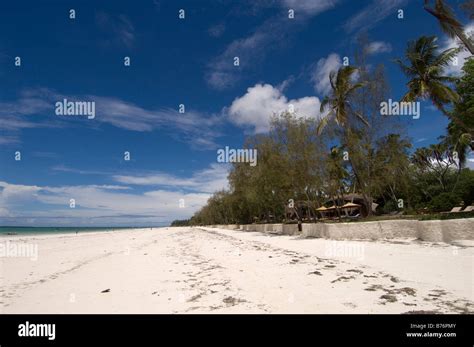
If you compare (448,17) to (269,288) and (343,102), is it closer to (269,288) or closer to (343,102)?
(343,102)

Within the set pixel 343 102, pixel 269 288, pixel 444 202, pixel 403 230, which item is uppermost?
pixel 343 102

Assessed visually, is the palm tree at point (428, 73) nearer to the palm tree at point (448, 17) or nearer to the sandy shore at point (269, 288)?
the palm tree at point (448, 17)

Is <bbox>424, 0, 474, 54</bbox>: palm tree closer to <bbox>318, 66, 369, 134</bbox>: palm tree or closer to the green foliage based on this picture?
<bbox>318, 66, 369, 134</bbox>: palm tree

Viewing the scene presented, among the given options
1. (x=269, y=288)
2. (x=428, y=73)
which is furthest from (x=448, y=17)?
(x=269, y=288)

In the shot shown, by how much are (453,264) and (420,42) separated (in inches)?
754

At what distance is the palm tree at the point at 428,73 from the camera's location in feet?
60.7

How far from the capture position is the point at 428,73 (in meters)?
19.3

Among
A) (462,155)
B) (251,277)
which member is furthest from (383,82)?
(462,155)

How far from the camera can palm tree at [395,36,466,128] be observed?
18500 millimetres

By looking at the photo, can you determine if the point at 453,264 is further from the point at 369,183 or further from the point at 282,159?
the point at 282,159

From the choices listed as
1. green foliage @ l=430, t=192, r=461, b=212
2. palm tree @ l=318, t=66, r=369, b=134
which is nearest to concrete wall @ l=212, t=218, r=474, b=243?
palm tree @ l=318, t=66, r=369, b=134

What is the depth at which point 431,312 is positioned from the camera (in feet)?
13.6

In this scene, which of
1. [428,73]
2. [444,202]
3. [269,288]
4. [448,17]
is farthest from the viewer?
[444,202]

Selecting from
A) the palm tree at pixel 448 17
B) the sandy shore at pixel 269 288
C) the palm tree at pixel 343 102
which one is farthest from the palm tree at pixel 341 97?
the sandy shore at pixel 269 288
